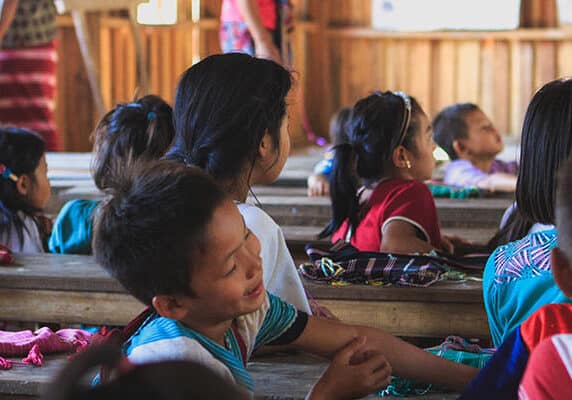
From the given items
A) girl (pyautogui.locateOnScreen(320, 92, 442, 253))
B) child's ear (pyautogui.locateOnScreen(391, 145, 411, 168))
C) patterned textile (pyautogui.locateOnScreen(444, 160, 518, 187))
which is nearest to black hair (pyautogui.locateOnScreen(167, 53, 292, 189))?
girl (pyautogui.locateOnScreen(320, 92, 442, 253))

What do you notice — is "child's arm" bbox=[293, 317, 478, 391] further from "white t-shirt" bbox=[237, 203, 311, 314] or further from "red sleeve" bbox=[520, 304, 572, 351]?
"red sleeve" bbox=[520, 304, 572, 351]

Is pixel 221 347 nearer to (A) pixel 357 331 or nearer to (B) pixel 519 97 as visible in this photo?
(A) pixel 357 331

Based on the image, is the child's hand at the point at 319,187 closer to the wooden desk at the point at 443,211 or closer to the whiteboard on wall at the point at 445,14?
the wooden desk at the point at 443,211

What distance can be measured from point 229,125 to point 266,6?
10.7ft

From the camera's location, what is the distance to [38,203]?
11.5ft

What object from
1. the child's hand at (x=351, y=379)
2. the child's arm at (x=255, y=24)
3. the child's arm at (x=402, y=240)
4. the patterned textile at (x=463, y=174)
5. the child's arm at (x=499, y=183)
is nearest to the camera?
Answer: the child's hand at (x=351, y=379)

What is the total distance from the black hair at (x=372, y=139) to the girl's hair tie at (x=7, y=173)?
0.95 metres

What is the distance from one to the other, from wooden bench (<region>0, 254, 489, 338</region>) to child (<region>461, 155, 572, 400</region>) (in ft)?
3.11

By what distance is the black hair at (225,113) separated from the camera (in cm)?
227

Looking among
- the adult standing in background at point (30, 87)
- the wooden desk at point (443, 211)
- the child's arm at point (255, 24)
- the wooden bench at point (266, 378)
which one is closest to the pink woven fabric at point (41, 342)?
the wooden bench at point (266, 378)

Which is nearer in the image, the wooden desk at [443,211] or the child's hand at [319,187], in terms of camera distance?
the wooden desk at [443,211]

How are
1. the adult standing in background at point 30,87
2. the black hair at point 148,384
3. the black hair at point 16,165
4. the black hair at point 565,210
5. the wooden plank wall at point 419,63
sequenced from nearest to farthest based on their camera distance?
the black hair at point 148,384
the black hair at point 565,210
the black hair at point 16,165
the adult standing in background at point 30,87
the wooden plank wall at point 419,63

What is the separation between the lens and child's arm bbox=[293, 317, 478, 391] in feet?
6.49

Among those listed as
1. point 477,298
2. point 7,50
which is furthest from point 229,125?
point 7,50
